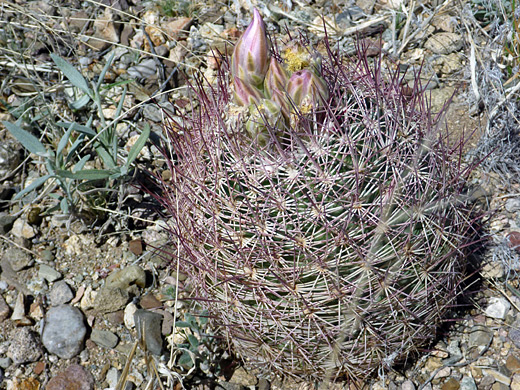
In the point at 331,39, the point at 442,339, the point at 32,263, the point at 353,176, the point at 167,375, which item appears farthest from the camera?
the point at 331,39

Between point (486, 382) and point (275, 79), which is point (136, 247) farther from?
point (486, 382)

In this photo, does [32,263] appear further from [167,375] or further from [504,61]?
[504,61]

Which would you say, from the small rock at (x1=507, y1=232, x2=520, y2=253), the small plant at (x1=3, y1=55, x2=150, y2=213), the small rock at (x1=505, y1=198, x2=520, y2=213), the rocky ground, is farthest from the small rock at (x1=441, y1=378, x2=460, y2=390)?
the small plant at (x1=3, y1=55, x2=150, y2=213)

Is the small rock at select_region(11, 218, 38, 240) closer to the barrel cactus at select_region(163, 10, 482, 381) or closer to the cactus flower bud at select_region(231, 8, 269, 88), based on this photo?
the barrel cactus at select_region(163, 10, 482, 381)

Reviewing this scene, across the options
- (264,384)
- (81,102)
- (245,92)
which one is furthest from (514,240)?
(81,102)

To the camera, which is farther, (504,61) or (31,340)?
(504,61)

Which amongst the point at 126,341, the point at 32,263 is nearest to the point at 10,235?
the point at 32,263
